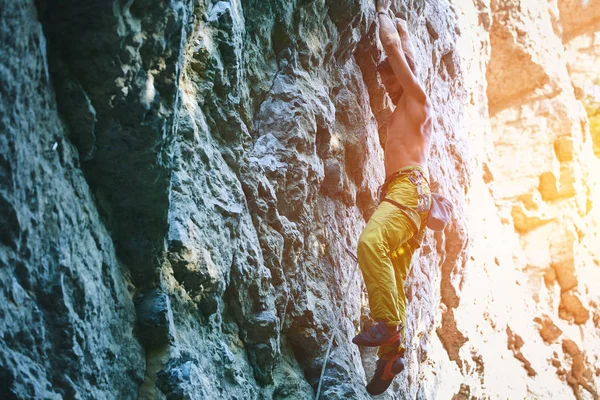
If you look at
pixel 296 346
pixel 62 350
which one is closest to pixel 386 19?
pixel 296 346

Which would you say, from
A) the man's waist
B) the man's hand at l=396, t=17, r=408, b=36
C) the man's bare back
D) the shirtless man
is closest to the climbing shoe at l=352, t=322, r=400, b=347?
the shirtless man

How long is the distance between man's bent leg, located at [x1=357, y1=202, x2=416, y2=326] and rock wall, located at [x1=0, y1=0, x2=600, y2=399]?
271 millimetres

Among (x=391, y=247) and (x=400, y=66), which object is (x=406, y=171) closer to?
(x=391, y=247)

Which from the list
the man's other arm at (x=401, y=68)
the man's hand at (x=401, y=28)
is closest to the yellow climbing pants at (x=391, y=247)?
the man's other arm at (x=401, y=68)

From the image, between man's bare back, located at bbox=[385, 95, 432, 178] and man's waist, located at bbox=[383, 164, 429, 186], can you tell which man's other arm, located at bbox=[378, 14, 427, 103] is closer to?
man's bare back, located at bbox=[385, 95, 432, 178]

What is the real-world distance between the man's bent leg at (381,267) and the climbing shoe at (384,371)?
26 cm

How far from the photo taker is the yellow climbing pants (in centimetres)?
378

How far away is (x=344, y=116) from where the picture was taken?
186 inches

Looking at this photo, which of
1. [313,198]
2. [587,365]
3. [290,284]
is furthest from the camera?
[587,365]

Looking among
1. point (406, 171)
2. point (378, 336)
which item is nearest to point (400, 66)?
point (406, 171)

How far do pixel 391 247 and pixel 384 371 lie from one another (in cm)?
83

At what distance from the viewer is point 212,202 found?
116 inches

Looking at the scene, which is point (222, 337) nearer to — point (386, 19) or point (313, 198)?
point (313, 198)

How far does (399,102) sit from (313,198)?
1075 millimetres
